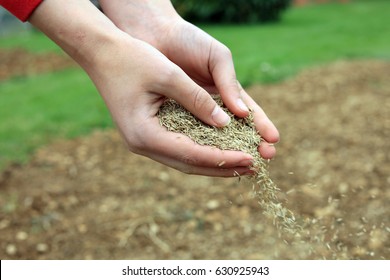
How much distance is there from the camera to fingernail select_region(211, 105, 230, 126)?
6.95ft

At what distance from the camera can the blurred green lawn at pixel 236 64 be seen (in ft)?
16.6

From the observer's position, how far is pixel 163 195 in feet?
12.0

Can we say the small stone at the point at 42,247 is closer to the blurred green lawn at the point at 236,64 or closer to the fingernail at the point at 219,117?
the blurred green lawn at the point at 236,64

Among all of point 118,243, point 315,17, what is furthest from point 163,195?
point 315,17

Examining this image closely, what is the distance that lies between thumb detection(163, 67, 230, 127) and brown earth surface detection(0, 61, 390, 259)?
50cm

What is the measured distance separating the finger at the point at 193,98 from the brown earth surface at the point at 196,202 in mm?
499

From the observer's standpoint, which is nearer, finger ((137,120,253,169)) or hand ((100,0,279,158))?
finger ((137,120,253,169))

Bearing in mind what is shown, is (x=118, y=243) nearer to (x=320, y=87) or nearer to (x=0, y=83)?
(x=320, y=87)

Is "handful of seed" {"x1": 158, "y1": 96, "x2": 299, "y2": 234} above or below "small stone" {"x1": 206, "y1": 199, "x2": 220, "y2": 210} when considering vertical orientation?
above

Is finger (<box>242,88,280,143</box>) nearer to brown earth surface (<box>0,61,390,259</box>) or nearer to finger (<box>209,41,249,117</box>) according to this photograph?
finger (<box>209,41,249,117</box>)

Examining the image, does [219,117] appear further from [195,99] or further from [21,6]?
[21,6]

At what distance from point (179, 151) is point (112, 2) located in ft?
2.85

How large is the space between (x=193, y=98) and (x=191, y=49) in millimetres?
354

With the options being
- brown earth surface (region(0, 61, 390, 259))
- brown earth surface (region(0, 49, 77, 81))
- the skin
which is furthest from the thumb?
brown earth surface (region(0, 49, 77, 81))
